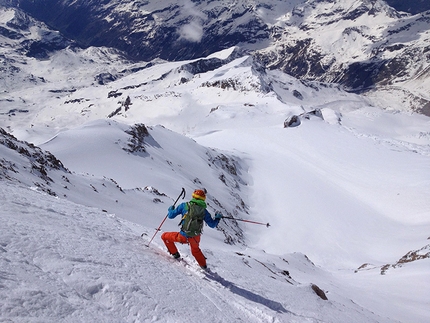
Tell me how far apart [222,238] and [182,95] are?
11396cm

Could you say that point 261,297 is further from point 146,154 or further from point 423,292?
point 146,154

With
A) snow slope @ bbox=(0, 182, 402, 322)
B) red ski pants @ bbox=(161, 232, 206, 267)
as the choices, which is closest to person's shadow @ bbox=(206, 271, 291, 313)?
snow slope @ bbox=(0, 182, 402, 322)

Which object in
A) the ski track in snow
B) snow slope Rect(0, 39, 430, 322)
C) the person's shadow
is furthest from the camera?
the person's shadow

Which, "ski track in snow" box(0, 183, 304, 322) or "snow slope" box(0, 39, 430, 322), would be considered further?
"snow slope" box(0, 39, 430, 322)

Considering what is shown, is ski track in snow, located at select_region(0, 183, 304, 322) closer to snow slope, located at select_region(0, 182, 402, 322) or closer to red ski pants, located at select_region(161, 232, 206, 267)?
snow slope, located at select_region(0, 182, 402, 322)

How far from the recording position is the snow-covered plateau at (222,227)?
504 cm

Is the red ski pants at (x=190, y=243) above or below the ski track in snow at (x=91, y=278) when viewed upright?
below

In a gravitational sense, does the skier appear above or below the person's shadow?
above

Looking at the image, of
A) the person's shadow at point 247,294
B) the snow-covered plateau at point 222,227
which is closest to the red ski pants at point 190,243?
the snow-covered plateau at point 222,227

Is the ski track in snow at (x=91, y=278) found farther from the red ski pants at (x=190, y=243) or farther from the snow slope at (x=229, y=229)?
the red ski pants at (x=190, y=243)

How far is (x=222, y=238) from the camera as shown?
15625 millimetres

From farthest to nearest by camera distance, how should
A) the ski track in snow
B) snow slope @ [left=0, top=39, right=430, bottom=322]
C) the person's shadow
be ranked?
the person's shadow
snow slope @ [left=0, top=39, right=430, bottom=322]
the ski track in snow

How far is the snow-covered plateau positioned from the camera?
198 inches

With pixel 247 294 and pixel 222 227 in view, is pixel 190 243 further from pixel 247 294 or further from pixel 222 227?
pixel 222 227
